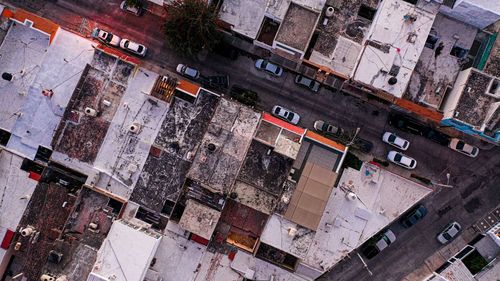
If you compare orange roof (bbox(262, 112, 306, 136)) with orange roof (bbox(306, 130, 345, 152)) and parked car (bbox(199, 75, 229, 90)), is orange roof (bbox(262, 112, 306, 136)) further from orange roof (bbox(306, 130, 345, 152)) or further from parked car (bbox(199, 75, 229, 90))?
parked car (bbox(199, 75, 229, 90))

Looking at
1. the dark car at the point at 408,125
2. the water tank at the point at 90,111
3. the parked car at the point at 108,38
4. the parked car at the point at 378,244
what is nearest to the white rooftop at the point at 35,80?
the parked car at the point at 108,38

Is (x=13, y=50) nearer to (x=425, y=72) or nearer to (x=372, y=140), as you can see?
(x=372, y=140)

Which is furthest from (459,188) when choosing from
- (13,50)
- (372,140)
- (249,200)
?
(13,50)

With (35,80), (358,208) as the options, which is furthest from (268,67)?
(35,80)

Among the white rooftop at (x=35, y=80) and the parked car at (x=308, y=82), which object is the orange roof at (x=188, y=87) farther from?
the parked car at (x=308, y=82)

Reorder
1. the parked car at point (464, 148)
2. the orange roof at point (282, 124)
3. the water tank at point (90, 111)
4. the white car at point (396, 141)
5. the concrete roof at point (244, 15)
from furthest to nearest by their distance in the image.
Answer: the parked car at point (464, 148), the white car at point (396, 141), the concrete roof at point (244, 15), the water tank at point (90, 111), the orange roof at point (282, 124)

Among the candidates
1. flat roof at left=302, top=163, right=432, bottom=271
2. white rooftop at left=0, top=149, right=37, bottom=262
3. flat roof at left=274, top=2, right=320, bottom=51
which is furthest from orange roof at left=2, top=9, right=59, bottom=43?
flat roof at left=302, top=163, right=432, bottom=271

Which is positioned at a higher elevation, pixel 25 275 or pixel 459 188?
pixel 459 188
